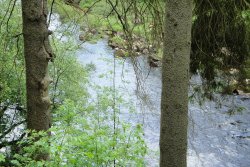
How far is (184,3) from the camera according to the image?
120 inches

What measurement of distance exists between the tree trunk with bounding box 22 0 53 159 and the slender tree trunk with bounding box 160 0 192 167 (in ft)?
4.28

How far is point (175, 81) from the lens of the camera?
122 inches

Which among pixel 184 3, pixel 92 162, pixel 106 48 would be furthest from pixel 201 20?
pixel 106 48

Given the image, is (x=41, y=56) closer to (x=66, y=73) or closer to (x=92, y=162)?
(x=92, y=162)

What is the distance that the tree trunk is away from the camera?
→ 3.79 metres

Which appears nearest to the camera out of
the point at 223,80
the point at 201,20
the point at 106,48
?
the point at 201,20

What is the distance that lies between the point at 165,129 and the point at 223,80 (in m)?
3.40

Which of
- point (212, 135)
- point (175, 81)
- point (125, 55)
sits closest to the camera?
point (175, 81)

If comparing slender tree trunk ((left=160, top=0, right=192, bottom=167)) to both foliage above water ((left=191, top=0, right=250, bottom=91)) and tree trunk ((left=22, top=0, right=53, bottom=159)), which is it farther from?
foliage above water ((left=191, top=0, right=250, bottom=91))

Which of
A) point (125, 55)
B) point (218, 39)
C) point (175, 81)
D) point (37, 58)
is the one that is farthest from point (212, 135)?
point (175, 81)

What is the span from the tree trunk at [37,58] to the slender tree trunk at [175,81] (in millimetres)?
1305

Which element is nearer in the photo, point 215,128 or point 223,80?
point 223,80

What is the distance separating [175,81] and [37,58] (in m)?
1.44

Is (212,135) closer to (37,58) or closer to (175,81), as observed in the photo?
(37,58)
